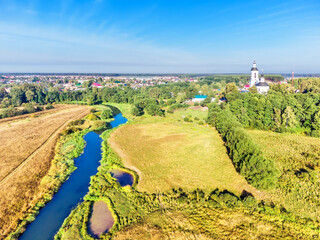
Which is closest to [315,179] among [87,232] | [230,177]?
[230,177]

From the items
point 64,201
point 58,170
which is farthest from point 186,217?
point 58,170

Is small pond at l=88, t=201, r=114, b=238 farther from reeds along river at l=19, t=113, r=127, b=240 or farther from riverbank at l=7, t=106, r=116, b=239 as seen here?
riverbank at l=7, t=106, r=116, b=239

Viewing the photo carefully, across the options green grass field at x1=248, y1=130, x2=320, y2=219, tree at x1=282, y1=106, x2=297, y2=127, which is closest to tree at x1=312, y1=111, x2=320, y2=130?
tree at x1=282, y1=106, x2=297, y2=127

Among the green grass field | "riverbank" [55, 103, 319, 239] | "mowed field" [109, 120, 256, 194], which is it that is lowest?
"riverbank" [55, 103, 319, 239]

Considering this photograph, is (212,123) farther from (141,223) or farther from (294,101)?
(141,223)

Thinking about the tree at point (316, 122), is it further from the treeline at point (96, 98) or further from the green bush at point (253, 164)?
the treeline at point (96, 98)

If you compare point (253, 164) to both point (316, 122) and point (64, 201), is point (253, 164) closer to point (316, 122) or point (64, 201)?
point (64, 201)

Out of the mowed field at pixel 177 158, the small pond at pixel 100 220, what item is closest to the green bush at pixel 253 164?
the mowed field at pixel 177 158
